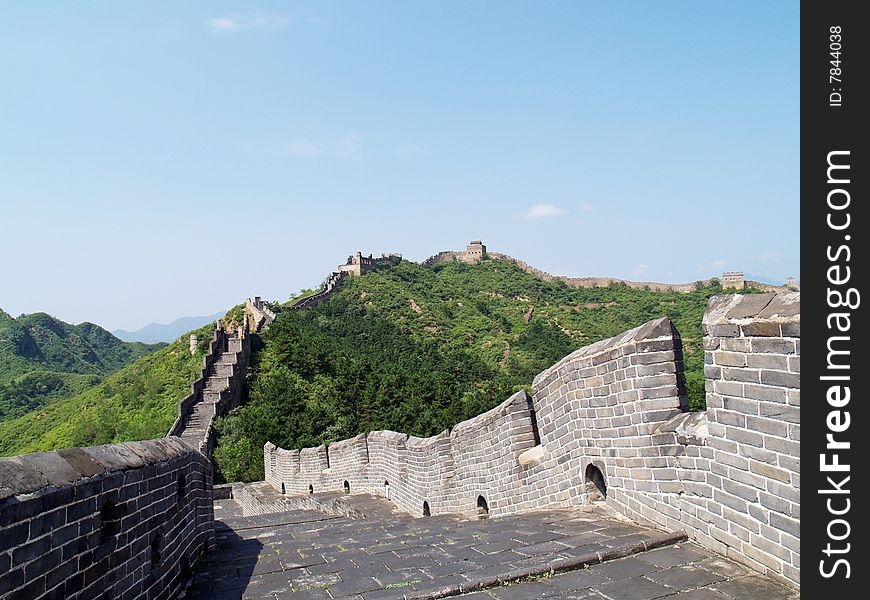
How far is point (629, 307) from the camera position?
6166cm

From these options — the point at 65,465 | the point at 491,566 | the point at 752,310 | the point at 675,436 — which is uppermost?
the point at 752,310

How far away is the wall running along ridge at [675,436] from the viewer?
373 centimetres

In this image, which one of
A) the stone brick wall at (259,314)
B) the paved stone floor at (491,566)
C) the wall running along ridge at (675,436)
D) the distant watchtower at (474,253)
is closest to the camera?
the paved stone floor at (491,566)

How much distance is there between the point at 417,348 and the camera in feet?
139

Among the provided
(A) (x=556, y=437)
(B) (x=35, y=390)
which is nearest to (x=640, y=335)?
(A) (x=556, y=437)

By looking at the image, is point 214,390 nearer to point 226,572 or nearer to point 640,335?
point 226,572

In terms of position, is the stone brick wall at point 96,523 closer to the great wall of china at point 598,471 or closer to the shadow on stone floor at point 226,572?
the great wall of china at point 598,471

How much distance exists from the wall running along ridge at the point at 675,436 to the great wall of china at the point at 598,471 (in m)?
0.01

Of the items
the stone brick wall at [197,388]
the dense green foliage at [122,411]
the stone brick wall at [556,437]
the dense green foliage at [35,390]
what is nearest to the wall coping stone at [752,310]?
the stone brick wall at [556,437]

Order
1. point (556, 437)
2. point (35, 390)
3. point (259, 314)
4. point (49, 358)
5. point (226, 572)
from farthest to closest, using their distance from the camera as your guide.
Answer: point (49, 358)
point (35, 390)
point (259, 314)
point (556, 437)
point (226, 572)

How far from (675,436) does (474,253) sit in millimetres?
75096

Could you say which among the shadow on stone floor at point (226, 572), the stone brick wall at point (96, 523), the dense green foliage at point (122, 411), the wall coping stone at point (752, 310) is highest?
the wall coping stone at point (752, 310)

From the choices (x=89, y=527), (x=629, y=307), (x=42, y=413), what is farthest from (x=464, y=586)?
(x=629, y=307)
